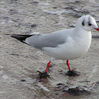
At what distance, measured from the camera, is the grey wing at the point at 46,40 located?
5.30 m

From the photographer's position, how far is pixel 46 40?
549 centimetres

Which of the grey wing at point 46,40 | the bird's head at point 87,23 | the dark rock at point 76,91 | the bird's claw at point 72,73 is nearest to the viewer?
the dark rock at point 76,91

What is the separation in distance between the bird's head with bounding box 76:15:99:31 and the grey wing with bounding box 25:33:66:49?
0.36m

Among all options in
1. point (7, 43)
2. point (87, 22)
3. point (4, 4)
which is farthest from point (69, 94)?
point (4, 4)

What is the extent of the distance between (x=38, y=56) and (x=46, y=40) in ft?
2.37

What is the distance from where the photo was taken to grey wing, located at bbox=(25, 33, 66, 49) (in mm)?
5301

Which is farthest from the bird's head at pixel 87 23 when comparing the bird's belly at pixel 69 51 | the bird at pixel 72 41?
the bird's belly at pixel 69 51

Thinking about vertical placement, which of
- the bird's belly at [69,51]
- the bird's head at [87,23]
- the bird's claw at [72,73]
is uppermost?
the bird's head at [87,23]

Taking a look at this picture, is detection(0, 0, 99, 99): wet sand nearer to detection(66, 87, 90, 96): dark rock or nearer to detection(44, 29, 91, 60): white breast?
detection(66, 87, 90, 96): dark rock

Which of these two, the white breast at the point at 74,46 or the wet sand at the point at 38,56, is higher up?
the white breast at the point at 74,46

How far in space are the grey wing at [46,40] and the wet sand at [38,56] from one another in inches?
16.3

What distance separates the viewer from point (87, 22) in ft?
16.7

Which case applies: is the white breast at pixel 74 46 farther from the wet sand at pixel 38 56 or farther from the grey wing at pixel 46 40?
the wet sand at pixel 38 56

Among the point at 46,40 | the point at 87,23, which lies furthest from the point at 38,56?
the point at 87,23
